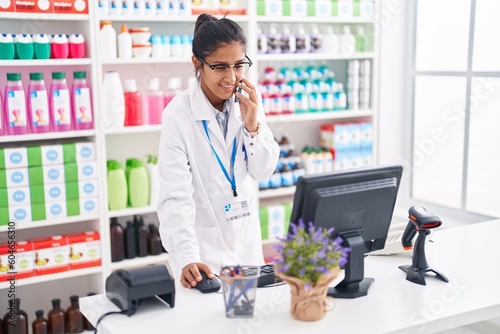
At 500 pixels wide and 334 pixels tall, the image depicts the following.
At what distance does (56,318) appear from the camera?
347cm

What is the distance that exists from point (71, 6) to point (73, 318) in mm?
1721

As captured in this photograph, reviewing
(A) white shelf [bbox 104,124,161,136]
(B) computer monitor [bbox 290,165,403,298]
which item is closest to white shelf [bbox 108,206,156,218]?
(A) white shelf [bbox 104,124,161,136]

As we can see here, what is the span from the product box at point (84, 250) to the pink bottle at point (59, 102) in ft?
2.07

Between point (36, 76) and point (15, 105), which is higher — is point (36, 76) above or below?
above

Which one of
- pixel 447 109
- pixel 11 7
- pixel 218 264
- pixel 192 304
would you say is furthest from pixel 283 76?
pixel 192 304

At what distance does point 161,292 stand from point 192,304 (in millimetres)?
116

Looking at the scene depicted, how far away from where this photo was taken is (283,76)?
4.11m

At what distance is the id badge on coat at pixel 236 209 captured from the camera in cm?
242

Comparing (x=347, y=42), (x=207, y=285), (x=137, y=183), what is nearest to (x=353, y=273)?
(x=207, y=285)

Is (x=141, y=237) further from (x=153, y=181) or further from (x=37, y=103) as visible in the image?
(x=37, y=103)

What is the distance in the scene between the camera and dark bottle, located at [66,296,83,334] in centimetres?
351

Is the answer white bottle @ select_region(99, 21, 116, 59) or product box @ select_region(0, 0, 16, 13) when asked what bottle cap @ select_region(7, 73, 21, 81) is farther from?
white bottle @ select_region(99, 21, 116, 59)

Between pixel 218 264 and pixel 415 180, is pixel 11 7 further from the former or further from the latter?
pixel 415 180

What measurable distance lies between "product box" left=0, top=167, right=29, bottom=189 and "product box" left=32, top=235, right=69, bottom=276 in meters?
0.36
